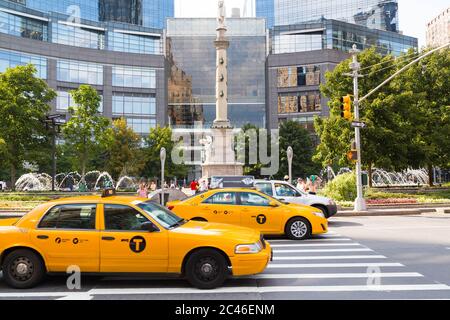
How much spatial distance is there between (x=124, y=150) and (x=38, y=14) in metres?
44.0

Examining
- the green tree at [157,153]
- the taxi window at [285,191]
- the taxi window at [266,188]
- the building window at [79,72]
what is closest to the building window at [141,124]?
the building window at [79,72]

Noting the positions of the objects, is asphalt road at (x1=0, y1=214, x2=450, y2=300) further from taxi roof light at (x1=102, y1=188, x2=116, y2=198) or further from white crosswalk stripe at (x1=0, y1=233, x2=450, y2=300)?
taxi roof light at (x1=102, y1=188, x2=116, y2=198)

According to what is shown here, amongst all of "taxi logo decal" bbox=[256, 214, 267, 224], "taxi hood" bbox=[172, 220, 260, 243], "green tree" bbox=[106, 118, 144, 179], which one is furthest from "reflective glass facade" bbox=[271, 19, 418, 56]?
"taxi hood" bbox=[172, 220, 260, 243]

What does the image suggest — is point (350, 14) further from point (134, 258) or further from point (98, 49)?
point (134, 258)

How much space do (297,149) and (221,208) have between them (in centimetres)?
4989

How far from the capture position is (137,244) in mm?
7320

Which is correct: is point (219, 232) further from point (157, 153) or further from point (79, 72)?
point (79, 72)

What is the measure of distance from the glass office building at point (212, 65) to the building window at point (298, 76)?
262 inches

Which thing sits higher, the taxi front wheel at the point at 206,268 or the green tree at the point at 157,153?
the green tree at the point at 157,153

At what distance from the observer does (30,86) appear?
36.4 m

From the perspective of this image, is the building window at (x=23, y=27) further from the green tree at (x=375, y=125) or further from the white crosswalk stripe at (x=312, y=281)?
the white crosswalk stripe at (x=312, y=281)

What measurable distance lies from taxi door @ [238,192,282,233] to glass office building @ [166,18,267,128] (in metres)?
84.8

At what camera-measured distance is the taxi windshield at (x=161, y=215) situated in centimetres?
772

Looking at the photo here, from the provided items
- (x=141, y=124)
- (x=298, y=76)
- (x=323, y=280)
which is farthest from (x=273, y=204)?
(x=298, y=76)
